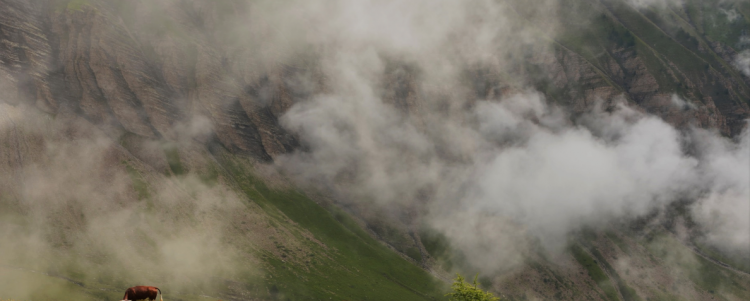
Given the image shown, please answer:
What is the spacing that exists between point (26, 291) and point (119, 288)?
25268 mm

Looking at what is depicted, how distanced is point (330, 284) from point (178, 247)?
67.0 m

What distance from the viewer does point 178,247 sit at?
176 meters

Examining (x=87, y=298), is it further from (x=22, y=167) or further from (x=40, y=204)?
(x=22, y=167)

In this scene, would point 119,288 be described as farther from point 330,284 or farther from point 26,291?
point 330,284

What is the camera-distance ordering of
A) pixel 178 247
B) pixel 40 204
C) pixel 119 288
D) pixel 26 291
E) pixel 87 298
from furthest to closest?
1. pixel 178 247
2. pixel 40 204
3. pixel 119 288
4. pixel 87 298
5. pixel 26 291

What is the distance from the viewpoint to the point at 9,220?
153m

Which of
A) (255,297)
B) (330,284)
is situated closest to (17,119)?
(255,297)

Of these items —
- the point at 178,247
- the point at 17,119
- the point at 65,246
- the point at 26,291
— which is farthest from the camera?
the point at 17,119

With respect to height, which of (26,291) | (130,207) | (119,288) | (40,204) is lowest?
(26,291)

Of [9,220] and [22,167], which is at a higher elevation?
[22,167]

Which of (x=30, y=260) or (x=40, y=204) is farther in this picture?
(x=40, y=204)

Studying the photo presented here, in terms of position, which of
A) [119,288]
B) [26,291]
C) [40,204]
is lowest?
[26,291]

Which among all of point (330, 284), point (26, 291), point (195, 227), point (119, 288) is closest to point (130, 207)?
point (195, 227)

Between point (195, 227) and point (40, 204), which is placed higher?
point (195, 227)
